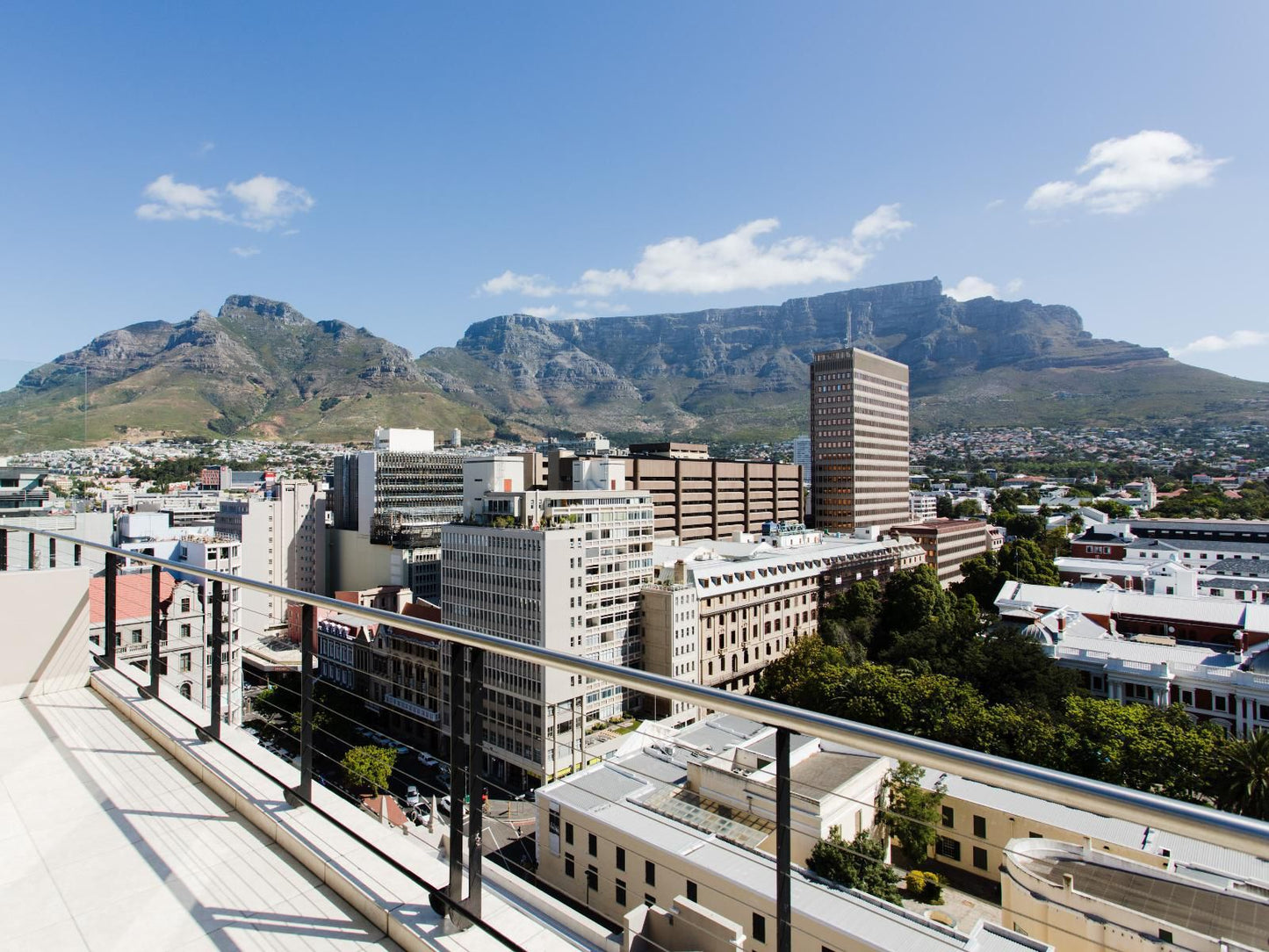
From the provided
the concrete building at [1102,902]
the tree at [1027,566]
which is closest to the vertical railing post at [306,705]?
the concrete building at [1102,902]

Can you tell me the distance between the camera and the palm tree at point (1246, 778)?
1268cm

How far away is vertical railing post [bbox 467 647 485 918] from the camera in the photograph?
1.78 meters

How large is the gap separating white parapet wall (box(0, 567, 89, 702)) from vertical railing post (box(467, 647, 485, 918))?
3262mm

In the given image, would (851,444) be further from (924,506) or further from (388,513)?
(388,513)

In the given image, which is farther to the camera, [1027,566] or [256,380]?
[256,380]

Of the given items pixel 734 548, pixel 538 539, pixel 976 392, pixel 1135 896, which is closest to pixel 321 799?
pixel 1135 896

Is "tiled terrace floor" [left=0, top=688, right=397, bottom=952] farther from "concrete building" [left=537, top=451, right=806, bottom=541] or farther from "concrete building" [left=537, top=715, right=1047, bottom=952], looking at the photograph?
"concrete building" [left=537, top=451, right=806, bottom=541]

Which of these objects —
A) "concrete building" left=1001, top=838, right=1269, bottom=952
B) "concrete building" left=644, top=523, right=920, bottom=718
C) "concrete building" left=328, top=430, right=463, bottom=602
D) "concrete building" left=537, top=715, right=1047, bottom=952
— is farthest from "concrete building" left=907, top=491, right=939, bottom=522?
"concrete building" left=1001, top=838, right=1269, bottom=952

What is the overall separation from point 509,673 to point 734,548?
1581cm

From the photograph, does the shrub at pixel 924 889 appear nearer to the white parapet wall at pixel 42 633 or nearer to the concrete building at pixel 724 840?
the concrete building at pixel 724 840

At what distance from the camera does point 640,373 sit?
151750 millimetres

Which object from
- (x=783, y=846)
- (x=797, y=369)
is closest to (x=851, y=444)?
(x=783, y=846)

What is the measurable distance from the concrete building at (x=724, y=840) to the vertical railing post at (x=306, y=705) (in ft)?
2.96

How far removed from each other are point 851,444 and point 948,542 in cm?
975
